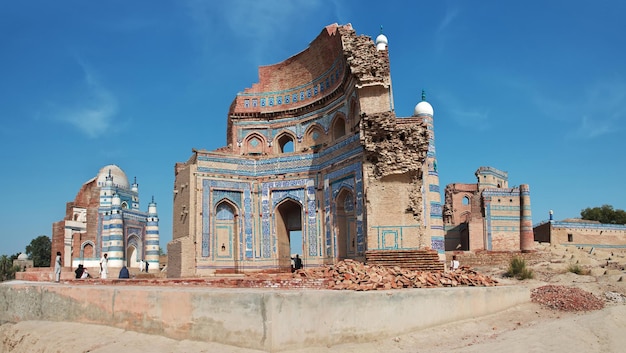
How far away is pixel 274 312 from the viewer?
789cm

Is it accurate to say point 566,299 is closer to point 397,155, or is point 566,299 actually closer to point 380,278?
point 380,278

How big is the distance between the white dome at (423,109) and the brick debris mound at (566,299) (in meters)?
13.6

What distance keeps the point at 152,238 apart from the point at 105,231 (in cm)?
312

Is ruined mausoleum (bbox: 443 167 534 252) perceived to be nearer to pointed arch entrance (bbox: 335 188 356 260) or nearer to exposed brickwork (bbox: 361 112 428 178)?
pointed arch entrance (bbox: 335 188 356 260)

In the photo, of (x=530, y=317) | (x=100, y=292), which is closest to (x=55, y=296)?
(x=100, y=292)

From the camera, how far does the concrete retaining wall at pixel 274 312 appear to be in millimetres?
8013

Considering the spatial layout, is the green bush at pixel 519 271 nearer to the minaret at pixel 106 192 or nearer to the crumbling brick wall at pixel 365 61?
the crumbling brick wall at pixel 365 61

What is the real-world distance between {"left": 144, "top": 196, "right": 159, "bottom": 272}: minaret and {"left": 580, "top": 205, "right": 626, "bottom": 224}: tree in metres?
41.9

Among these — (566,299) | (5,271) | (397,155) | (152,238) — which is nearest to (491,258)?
(397,155)

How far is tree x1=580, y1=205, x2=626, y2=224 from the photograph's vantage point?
171 feet

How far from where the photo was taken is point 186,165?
956 inches

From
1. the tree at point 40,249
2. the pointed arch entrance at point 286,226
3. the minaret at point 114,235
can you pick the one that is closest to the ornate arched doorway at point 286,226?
the pointed arch entrance at point 286,226

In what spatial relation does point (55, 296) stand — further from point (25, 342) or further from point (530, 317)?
point (530, 317)

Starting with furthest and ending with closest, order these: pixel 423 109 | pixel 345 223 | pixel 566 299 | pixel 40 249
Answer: pixel 40 249, pixel 423 109, pixel 345 223, pixel 566 299
